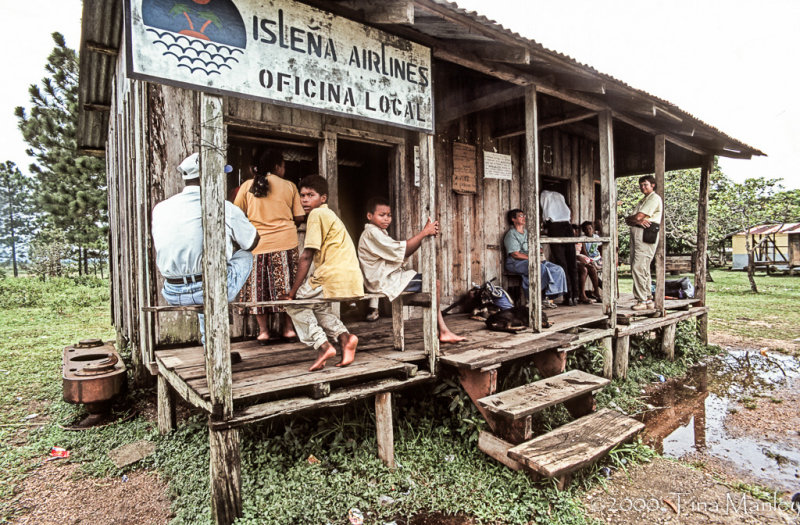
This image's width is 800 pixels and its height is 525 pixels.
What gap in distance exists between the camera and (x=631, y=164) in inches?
368

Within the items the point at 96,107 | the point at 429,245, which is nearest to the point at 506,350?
the point at 429,245

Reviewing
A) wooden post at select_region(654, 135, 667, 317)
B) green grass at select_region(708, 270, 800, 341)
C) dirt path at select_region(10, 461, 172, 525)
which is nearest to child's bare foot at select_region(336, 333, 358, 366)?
dirt path at select_region(10, 461, 172, 525)

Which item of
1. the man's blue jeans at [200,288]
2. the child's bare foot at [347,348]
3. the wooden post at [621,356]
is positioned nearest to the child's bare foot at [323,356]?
the child's bare foot at [347,348]

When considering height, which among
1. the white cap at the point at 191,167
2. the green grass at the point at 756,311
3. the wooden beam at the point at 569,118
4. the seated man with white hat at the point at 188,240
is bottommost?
the green grass at the point at 756,311

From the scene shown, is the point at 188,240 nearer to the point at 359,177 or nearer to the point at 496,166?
the point at 359,177

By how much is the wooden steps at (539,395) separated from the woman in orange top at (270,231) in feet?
7.53

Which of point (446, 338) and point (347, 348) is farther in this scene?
point (446, 338)

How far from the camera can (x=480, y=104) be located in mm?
5879

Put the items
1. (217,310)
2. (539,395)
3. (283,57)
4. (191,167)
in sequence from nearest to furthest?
(217,310), (283,57), (191,167), (539,395)

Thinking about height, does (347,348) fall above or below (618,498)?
above

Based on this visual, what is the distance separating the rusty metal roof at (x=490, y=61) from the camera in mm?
3660

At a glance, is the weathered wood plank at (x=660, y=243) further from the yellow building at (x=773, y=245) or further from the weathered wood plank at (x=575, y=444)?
the yellow building at (x=773, y=245)

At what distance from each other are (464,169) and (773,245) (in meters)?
28.9

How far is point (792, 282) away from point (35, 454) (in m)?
25.3
